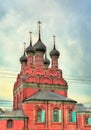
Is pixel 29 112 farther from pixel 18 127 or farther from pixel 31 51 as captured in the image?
pixel 31 51

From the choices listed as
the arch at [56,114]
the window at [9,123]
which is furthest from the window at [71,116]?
the window at [9,123]

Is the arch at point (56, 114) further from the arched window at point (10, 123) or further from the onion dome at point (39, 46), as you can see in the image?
the onion dome at point (39, 46)

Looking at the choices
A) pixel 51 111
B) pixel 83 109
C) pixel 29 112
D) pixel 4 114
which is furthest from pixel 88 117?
pixel 4 114

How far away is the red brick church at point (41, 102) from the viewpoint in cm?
4097

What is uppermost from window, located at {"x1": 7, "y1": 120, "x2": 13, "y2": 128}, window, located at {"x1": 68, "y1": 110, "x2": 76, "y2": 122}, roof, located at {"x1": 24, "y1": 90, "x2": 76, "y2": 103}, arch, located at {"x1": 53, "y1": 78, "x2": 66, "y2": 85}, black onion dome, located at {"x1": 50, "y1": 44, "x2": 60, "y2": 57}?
black onion dome, located at {"x1": 50, "y1": 44, "x2": 60, "y2": 57}

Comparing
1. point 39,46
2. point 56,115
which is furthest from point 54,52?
point 56,115

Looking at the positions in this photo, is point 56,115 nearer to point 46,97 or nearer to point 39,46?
point 46,97

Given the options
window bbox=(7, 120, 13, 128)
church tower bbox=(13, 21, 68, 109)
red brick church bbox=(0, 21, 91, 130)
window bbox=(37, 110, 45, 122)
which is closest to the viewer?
window bbox=(7, 120, 13, 128)

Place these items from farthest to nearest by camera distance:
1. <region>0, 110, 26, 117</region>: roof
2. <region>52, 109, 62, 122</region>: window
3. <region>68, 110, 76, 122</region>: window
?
<region>68, 110, 76, 122</region>: window < <region>52, 109, 62, 122</region>: window < <region>0, 110, 26, 117</region>: roof

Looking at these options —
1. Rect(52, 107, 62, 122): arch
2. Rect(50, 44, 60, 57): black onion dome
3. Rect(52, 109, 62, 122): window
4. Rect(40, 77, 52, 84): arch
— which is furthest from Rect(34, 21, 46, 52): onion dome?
Rect(52, 109, 62, 122): window

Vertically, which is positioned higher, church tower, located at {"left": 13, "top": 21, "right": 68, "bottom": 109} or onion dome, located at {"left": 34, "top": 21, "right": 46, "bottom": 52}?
onion dome, located at {"left": 34, "top": 21, "right": 46, "bottom": 52}

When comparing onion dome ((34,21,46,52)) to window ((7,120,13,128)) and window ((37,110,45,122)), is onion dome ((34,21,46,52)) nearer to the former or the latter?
window ((37,110,45,122))

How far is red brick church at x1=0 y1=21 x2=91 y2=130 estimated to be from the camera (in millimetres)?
40969

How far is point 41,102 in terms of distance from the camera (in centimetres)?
4188
